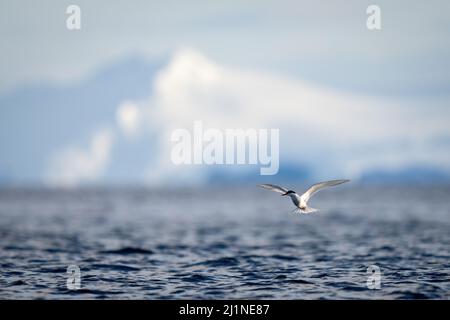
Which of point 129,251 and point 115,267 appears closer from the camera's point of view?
point 115,267

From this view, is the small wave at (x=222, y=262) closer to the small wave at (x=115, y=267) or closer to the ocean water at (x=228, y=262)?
the ocean water at (x=228, y=262)

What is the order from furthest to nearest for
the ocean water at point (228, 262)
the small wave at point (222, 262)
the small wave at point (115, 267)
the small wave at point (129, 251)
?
1. the small wave at point (129, 251)
2. the small wave at point (222, 262)
3. the small wave at point (115, 267)
4. the ocean water at point (228, 262)

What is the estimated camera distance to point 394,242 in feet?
140

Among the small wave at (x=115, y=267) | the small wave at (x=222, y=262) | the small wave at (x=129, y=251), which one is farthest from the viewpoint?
the small wave at (x=129, y=251)

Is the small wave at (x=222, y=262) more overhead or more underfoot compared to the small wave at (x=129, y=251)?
more underfoot

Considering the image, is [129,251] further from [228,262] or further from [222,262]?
[228,262]

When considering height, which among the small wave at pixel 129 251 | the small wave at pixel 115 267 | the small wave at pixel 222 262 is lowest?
the small wave at pixel 115 267

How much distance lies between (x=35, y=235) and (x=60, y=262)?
18.4m

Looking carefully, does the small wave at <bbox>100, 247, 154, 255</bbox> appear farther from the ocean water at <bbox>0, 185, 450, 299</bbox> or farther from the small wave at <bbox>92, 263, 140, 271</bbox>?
the small wave at <bbox>92, 263, 140, 271</bbox>

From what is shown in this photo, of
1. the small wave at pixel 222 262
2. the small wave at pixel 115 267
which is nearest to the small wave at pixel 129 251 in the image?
the small wave at pixel 115 267

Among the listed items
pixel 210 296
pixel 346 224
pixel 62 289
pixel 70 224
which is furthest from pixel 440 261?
pixel 70 224

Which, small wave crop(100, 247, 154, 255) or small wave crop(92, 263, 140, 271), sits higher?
small wave crop(100, 247, 154, 255)

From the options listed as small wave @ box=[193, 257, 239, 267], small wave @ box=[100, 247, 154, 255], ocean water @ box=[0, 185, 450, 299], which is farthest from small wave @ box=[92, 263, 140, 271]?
small wave @ box=[100, 247, 154, 255]

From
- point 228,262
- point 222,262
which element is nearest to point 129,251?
point 222,262
